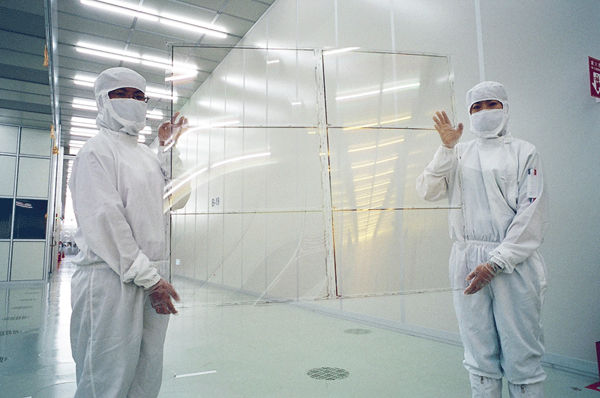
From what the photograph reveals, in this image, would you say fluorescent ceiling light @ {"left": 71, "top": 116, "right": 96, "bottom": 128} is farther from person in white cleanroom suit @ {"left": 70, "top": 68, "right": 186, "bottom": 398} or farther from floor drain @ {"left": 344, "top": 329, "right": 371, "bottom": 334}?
person in white cleanroom suit @ {"left": 70, "top": 68, "right": 186, "bottom": 398}

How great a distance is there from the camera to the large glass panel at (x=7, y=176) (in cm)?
843

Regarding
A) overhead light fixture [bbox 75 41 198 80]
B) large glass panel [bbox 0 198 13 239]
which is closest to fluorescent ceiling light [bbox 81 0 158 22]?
overhead light fixture [bbox 75 41 198 80]

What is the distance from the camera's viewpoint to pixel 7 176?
27.8ft

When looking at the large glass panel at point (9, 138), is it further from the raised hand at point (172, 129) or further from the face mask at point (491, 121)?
the face mask at point (491, 121)

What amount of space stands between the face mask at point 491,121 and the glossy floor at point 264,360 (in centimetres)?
153

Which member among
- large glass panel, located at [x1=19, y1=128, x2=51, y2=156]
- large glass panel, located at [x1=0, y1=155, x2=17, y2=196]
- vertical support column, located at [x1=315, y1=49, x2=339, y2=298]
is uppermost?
large glass panel, located at [x1=19, y1=128, x2=51, y2=156]

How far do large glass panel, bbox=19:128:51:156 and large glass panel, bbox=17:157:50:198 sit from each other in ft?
0.59

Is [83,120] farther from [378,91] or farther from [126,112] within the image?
[126,112]

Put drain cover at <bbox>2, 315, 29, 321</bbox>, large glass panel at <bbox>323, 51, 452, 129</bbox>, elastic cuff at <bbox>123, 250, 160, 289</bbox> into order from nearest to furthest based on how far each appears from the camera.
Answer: elastic cuff at <bbox>123, 250, 160, 289</bbox>, large glass panel at <bbox>323, 51, 452, 129</bbox>, drain cover at <bbox>2, 315, 29, 321</bbox>

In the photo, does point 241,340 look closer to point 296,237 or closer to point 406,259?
point 296,237

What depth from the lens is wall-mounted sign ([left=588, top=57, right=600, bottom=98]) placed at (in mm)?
2512

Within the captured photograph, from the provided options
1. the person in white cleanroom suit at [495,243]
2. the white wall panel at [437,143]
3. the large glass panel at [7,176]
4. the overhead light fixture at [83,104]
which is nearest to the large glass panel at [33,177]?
the large glass panel at [7,176]

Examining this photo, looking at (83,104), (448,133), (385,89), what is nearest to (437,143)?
(385,89)

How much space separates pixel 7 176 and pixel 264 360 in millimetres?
8428
